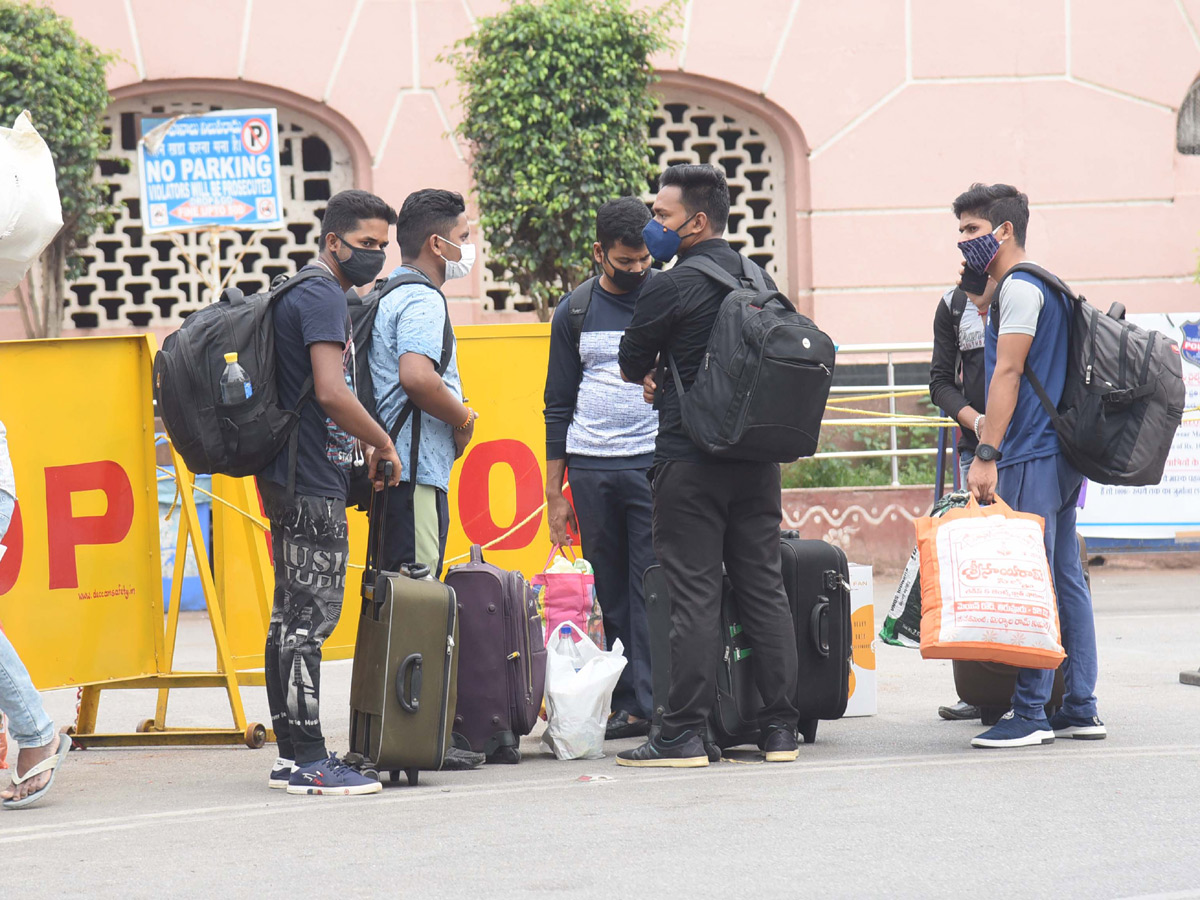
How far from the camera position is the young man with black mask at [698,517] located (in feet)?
16.8

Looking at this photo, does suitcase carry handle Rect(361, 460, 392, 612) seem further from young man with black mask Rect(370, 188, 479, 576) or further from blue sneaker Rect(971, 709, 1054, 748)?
blue sneaker Rect(971, 709, 1054, 748)

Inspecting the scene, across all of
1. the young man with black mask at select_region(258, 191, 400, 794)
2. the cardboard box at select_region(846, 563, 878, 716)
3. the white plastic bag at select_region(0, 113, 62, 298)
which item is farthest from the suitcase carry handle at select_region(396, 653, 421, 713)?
the cardboard box at select_region(846, 563, 878, 716)

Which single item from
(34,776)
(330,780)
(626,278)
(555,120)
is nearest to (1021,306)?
(626,278)

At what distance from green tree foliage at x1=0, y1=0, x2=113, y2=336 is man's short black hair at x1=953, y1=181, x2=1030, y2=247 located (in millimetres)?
8470

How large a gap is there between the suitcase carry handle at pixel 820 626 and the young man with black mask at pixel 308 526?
5.52 ft

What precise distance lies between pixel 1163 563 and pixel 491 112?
6.47 m

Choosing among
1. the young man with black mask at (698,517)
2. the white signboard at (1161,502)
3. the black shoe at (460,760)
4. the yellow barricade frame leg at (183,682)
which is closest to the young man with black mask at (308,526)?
the black shoe at (460,760)

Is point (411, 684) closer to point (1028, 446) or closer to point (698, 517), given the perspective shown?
point (698, 517)

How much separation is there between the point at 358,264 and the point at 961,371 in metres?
2.71

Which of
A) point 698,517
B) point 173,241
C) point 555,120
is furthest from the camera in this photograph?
point 173,241

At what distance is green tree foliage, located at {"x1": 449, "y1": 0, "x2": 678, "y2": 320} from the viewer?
12492 millimetres

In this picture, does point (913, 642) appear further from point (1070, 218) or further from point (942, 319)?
point (1070, 218)

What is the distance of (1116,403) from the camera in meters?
5.37

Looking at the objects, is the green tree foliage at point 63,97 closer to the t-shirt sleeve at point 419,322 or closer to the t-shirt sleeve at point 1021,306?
the t-shirt sleeve at point 419,322
